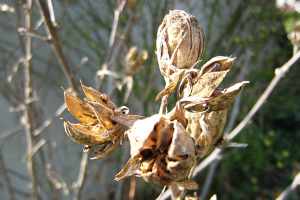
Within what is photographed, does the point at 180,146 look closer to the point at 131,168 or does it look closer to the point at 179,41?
the point at 131,168

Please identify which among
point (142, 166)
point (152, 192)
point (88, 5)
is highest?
point (88, 5)

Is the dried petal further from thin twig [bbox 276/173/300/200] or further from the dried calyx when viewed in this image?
thin twig [bbox 276/173/300/200]

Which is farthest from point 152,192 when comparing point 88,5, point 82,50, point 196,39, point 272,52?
point 196,39

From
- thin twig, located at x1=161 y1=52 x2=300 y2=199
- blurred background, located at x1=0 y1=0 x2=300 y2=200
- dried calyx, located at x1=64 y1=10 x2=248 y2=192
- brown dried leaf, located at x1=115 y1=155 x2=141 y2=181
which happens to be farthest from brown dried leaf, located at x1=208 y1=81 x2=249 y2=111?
blurred background, located at x1=0 y1=0 x2=300 y2=200

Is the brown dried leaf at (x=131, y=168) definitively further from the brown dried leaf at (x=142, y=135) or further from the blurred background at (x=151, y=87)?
the blurred background at (x=151, y=87)

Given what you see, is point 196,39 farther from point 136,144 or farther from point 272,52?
point 272,52

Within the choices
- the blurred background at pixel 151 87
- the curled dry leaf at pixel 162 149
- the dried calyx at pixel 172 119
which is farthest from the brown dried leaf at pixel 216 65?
the blurred background at pixel 151 87
